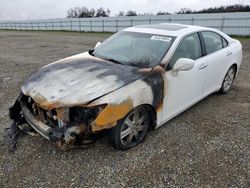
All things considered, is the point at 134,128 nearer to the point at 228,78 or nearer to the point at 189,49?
the point at 189,49

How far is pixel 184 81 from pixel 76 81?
1569 mm

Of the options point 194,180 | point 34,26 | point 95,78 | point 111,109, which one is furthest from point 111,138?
point 34,26

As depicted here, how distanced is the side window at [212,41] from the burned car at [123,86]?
24 millimetres

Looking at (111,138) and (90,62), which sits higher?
(90,62)

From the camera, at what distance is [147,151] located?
3018 millimetres

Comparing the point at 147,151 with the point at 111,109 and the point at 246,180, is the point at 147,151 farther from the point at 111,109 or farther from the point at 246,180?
the point at 246,180

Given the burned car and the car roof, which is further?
the car roof

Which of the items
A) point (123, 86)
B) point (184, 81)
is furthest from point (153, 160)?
point (184, 81)

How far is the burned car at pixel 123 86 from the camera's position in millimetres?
2557

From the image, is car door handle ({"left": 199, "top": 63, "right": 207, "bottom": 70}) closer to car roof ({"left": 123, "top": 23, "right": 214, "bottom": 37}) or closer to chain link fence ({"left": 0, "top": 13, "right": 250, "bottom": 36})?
car roof ({"left": 123, "top": 23, "right": 214, "bottom": 37})

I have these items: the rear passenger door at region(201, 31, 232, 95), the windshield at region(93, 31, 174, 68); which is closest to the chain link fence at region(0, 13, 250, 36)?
the rear passenger door at region(201, 31, 232, 95)

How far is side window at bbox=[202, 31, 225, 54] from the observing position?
404cm

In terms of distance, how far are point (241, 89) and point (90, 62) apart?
12.1ft

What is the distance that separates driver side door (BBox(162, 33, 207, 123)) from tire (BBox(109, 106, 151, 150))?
0.33 metres
